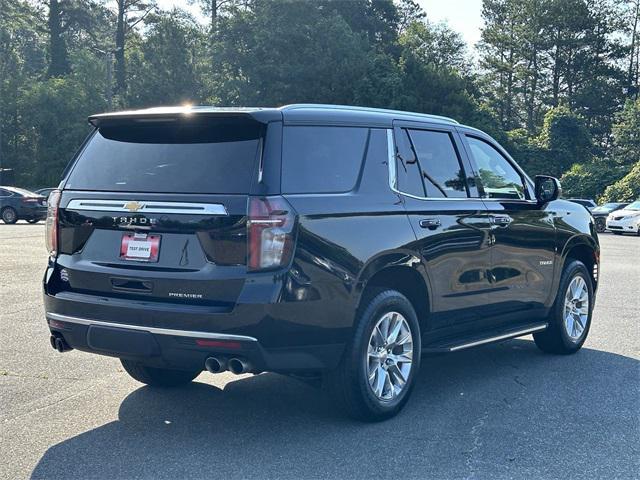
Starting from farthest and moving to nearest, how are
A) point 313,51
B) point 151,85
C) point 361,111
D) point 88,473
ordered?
point 151,85, point 313,51, point 361,111, point 88,473

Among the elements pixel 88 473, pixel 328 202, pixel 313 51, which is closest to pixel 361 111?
pixel 328 202

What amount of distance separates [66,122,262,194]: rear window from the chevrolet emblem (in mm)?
117

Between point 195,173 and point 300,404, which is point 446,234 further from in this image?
point 195,173

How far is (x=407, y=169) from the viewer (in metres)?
5.55

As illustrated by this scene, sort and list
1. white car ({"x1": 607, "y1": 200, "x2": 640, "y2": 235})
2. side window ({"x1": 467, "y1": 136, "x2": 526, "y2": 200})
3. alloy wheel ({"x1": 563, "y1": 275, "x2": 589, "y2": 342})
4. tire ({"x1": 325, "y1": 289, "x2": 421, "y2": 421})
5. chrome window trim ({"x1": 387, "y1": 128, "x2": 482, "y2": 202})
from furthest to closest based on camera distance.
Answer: white car ({"x1": 607, "y1": 200, "x2": 640, "y2": 235}) < alloy wheel ({"x1": 563, "y1": 275, "x2": 589, "y2": 342}) < side window ({"x1": 467, "y1": 136, "x2": 526, "y2": 200}) < chrome window trim ({"x1": 387, "y1": 128, "x2": 482, "y2": 202}) < tire ({"x1": 325, "y1": 289, "x2": 421, "y2": 421})

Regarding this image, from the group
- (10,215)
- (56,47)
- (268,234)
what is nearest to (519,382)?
(268,234)

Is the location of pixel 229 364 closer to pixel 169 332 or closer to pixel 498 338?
pixel 169 332

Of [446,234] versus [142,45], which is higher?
[142,45]

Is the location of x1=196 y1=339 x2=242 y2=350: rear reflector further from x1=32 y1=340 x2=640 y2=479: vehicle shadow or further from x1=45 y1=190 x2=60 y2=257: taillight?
x1=45 y1=190 x2=60 y2=257: taillight

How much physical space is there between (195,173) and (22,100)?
1968 inches

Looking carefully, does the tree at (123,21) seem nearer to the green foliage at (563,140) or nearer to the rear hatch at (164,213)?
the green foliage at (563,140)

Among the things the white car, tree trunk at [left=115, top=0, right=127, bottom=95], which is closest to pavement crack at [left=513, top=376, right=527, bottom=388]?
the white car

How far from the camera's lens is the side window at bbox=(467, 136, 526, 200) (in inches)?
252

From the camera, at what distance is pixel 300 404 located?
18.1ft
